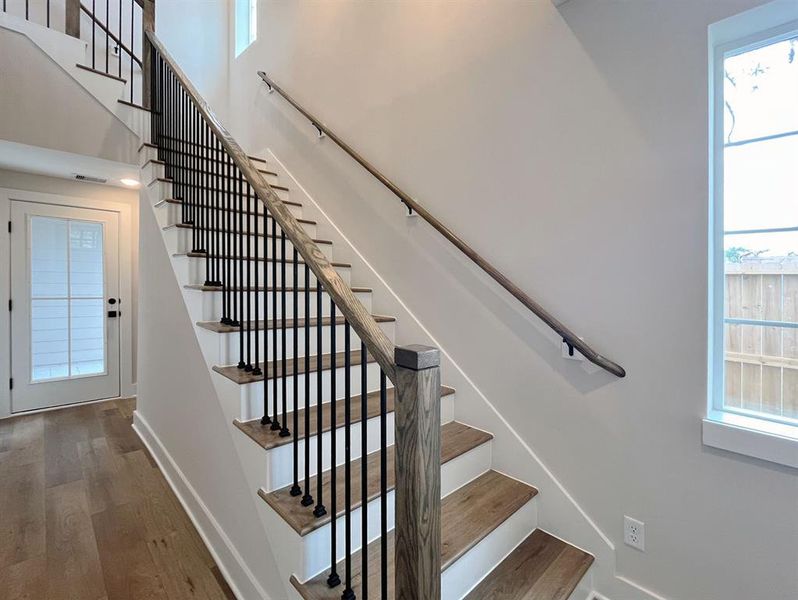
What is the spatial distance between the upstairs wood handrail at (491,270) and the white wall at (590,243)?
53mm

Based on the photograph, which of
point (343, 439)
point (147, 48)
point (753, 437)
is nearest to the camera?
point (753, 437)

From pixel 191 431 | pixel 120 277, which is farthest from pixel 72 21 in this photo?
pixel 191 431

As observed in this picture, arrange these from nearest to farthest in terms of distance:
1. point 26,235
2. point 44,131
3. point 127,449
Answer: point 44,131
point 127,449
point 26,235

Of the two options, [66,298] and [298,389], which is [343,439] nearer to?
[298,389]

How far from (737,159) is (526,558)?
1.71m

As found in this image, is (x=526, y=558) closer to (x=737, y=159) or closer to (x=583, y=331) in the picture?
(x=583, y=331)

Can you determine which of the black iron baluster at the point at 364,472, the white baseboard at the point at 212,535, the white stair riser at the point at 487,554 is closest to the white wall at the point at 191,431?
the white baseboard at the point at 212,535

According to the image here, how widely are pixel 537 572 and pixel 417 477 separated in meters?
1.07

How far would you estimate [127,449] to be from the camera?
2764 mm

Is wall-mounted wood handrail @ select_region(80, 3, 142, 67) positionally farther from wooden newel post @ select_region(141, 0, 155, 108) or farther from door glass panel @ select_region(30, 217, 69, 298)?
door glass panel @ select_region(30, 217, 69, 298)

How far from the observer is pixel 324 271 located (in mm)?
1105

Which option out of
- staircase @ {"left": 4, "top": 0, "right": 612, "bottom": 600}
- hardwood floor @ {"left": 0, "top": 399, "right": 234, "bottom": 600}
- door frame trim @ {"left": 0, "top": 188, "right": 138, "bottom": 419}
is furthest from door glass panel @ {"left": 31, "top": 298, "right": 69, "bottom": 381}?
staircase @ {"left": 4, "top": 0, "right": 612, "bottom": 600}

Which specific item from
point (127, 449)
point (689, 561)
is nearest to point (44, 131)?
point (127, 449)

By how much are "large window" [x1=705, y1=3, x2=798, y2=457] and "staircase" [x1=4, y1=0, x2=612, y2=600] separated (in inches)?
19.7
